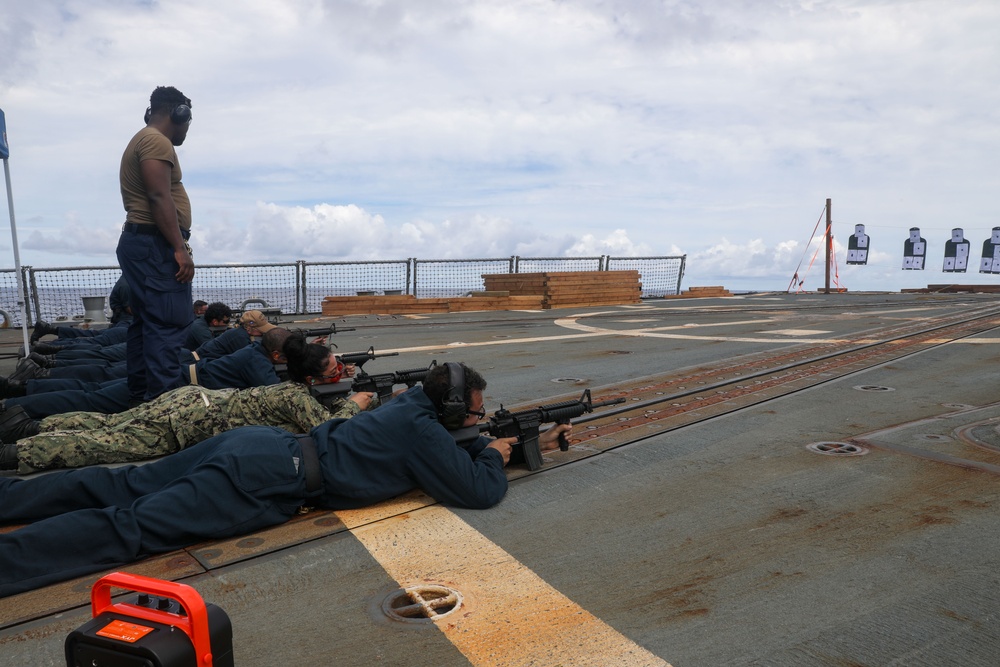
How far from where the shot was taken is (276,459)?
3.60 m

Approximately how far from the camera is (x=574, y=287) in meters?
21.6

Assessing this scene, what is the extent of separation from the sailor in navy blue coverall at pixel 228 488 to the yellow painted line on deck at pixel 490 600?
8.9 inches

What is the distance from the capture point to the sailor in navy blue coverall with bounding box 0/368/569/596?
10.1ft

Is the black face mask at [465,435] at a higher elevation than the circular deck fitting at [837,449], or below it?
higher

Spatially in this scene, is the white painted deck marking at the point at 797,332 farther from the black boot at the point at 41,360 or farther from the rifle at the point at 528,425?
the black boot at the point at 41,360

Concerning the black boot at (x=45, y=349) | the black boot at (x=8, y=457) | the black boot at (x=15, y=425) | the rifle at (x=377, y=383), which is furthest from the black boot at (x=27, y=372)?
the rifle at (x=377, y=383)

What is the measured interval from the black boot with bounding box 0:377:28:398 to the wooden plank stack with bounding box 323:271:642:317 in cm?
1249

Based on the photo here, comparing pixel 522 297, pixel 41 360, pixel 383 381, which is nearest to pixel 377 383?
pixel 383 381

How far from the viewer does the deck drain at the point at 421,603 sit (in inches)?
107

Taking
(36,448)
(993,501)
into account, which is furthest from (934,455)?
(36,448)

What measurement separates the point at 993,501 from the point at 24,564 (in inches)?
180

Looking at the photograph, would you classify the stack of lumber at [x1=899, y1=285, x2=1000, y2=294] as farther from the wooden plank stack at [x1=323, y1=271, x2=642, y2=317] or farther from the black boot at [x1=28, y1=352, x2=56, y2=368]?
the black boot at [x1=28, y1=352, x2=56, y2=368]

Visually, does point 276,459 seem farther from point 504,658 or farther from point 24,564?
point 504,658

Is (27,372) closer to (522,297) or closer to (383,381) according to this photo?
(383,381)
